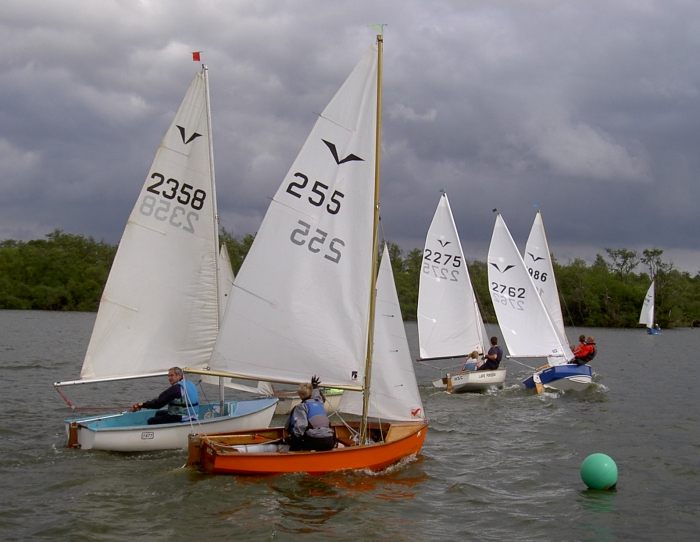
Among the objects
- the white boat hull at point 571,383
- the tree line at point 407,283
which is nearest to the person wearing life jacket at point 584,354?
the white boat hull at point 571,383

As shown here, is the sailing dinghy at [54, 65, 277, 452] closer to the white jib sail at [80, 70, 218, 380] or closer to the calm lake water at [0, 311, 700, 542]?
the white jib sail at [80, 70, 218, 380]

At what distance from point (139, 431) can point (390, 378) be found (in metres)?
4.20

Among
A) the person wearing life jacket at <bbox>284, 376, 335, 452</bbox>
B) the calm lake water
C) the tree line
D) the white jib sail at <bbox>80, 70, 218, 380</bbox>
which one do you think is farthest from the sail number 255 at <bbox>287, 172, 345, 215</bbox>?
the tree line

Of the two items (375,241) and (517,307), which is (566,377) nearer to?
(517,307)

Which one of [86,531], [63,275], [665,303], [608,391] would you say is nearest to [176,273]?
[86,531]

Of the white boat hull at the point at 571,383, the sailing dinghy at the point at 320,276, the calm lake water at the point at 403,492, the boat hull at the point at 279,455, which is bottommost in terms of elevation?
the calm lake water at the point at 403,492

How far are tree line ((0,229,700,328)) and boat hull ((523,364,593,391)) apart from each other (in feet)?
149

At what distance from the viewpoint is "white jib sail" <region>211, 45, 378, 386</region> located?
33.6 feet

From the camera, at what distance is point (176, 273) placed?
12.8 metres

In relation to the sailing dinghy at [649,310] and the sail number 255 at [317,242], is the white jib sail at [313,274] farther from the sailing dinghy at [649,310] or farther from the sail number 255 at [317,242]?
the sailing dinghy at [649,310]

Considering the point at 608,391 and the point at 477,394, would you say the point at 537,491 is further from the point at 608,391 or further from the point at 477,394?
the point at 608,391

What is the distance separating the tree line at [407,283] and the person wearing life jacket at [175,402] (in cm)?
5715

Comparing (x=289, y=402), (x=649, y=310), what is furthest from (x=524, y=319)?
(x=649, y=310)

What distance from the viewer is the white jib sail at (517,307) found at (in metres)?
23.2
